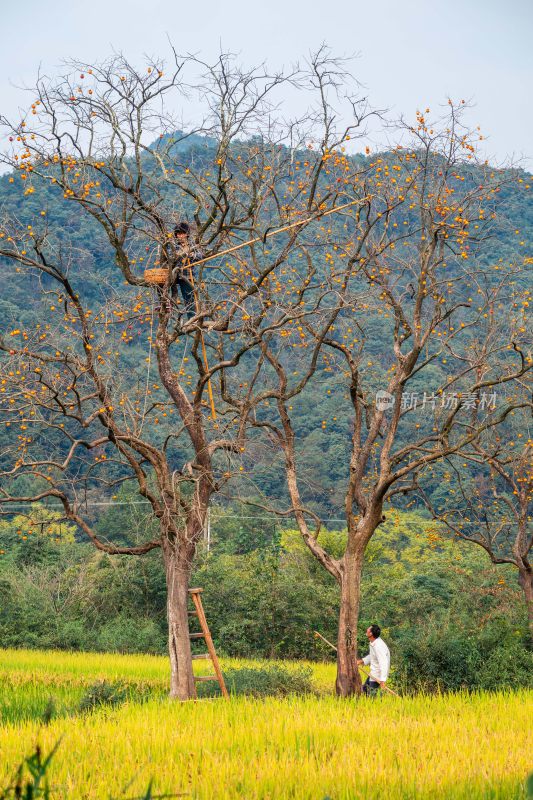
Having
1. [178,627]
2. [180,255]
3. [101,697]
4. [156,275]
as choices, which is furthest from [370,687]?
[180,255]

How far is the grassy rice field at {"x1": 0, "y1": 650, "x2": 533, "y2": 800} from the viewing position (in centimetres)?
710

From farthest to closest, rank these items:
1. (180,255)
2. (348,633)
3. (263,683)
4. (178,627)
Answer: (348,633), (263,683), (180,255), (178,627)

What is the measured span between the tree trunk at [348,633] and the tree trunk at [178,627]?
2.55 meters

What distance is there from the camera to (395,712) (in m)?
11.8

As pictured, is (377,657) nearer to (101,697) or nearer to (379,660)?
(379,660)

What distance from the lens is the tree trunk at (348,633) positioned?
15.1 metres

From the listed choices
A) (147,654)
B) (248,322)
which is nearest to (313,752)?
(248,322)

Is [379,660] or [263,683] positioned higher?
[379,660]

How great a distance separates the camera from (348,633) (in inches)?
606

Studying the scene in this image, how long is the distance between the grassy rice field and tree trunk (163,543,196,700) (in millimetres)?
744

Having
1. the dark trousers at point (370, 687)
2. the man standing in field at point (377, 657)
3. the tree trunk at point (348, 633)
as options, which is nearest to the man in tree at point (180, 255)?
the tree trunk at point (348, 633)

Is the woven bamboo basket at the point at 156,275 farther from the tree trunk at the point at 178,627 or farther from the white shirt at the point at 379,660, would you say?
the white shirt at the point at 379,660

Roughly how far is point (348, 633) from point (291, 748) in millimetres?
6663

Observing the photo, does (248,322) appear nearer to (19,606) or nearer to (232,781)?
(232,781)
